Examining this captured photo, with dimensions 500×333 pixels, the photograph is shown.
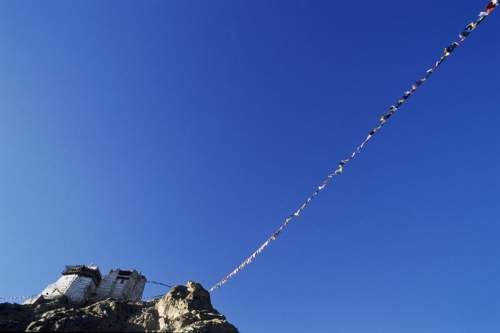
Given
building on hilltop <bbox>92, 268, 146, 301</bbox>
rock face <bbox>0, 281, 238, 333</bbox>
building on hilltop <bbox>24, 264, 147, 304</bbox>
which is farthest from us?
building on hilltop <bbox>92, 268, 146, 301</bbox>

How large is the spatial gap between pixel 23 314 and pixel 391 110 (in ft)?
132

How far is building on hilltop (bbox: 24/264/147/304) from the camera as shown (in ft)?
132

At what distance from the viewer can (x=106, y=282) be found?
43.8 m

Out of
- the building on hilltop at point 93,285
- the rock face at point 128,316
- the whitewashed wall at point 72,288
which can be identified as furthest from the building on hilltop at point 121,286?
the rock face at point 128,316

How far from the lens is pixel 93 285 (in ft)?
141

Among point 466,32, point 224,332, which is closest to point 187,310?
point 224,332

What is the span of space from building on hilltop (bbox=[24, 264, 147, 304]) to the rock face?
2969 mm

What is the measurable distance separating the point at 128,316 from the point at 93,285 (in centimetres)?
1383

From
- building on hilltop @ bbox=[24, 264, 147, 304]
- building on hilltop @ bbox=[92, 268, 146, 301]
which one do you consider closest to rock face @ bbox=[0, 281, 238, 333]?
building on hilltop @ bbox=[24, 264, 147, 304]

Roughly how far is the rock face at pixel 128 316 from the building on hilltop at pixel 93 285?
2.97m

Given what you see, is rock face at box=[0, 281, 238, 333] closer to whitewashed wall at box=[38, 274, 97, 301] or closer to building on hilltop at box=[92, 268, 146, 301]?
whitewashed wall at box=[38, 274, 97, 301]

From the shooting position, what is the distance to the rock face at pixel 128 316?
27422 millimetres

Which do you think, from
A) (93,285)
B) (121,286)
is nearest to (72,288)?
(93,285)

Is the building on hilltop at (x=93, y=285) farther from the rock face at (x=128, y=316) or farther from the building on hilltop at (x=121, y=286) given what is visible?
the rock face at (x=128, y=316)
